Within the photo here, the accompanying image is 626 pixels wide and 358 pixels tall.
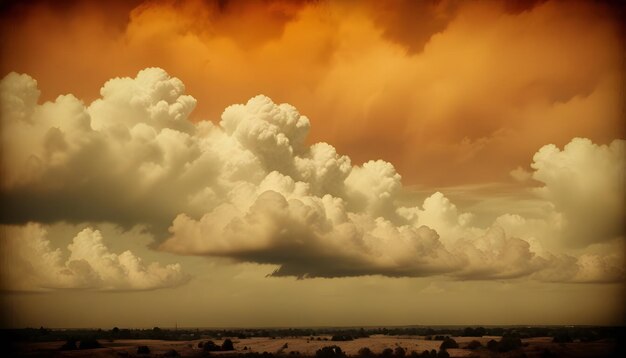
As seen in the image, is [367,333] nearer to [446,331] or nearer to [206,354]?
[446,331]

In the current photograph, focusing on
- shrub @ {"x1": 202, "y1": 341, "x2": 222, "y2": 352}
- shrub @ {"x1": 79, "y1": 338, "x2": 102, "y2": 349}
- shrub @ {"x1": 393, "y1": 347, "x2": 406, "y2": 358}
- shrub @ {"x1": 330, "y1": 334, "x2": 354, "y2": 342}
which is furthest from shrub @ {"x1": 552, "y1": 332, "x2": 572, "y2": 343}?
shrub @ {"x1": 79, "y1": 338, "x2": 102, "y2": 349}

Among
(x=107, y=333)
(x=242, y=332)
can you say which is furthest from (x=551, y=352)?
(x=107, y=333)

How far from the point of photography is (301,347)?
204ft

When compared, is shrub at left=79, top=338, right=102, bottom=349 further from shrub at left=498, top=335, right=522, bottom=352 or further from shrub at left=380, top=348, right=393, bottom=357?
shrub at left=498, top=335, right=522, bottom=352

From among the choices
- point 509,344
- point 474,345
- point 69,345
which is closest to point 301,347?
point 474,345

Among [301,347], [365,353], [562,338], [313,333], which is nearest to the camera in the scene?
[365,353]

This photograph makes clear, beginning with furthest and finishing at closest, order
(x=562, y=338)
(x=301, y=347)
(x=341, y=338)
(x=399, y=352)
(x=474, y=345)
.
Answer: (x=341, y=338)
(x=301, y=347)
(x=562, y=338)
(x=474, y=345)
(x=399, y=352)

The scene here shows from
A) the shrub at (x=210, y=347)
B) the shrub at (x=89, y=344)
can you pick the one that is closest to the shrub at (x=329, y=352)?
the shrub at (x=210, y=347)

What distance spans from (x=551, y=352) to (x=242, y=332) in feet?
128

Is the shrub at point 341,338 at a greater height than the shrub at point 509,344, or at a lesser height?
greater

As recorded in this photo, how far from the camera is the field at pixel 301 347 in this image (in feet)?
177

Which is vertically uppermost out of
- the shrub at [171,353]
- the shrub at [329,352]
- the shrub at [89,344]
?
the shrub at [89,344]

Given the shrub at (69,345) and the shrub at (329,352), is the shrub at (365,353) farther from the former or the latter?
the shrub at (69,345)

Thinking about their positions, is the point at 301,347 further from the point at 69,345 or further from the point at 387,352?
the point at 69,345
